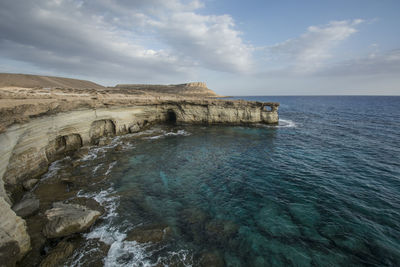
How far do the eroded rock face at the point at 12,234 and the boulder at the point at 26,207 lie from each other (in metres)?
2.16

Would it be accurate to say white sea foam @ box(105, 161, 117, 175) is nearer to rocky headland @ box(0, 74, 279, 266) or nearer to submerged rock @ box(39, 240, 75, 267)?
rocky headland @ box(0, 74, 279, 266)

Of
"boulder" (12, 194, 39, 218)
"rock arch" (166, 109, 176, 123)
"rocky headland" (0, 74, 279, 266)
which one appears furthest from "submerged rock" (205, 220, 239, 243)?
"rock arch" (166, 109, 176, 123)

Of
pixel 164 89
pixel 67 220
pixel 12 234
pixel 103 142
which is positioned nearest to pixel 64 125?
pixel 103 142

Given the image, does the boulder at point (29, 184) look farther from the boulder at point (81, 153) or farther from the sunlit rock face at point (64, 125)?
the boulder at point (81, 153)

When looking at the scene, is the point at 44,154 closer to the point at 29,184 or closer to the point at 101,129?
the point at 29,184

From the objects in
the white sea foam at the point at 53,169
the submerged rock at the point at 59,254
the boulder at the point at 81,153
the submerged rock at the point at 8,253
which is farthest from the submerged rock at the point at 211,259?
the boulder at the point at 81,153

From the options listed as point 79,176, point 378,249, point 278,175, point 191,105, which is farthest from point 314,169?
point 191,105

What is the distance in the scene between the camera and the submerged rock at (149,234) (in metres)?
7.90

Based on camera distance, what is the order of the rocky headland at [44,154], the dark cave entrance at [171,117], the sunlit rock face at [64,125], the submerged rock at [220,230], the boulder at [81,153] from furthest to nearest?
the dark cave entrance at [171,117]
the boulder at [81,153]
the sunlit rock face at [64,125]
the submerged rock at [220,230]
the rocky headland at [44,154]

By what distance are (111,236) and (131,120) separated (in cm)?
2168

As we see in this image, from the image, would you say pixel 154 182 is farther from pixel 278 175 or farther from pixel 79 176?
pixel 278 175

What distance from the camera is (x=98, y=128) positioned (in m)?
22.9

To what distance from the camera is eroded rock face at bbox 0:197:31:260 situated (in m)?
6.49

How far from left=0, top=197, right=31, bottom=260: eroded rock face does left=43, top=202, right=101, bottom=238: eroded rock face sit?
29.9 inches
